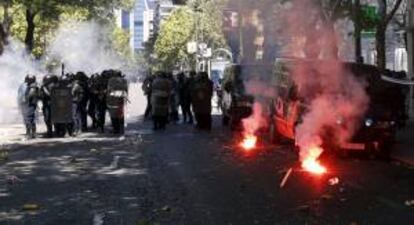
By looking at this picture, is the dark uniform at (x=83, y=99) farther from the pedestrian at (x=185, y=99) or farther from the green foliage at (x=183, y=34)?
the green foliage at (x=183, y=34)

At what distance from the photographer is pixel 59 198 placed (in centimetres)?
1099

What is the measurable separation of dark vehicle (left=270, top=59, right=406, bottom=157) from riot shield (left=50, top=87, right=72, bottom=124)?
5855mm

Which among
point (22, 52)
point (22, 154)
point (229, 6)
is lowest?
point (22, 154)

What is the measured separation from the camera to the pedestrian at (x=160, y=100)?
79.9ft

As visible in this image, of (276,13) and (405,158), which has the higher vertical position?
(276,13)

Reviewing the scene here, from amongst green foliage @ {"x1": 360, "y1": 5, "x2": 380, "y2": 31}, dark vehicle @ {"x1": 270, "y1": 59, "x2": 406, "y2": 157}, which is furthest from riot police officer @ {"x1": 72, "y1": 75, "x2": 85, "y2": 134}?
green foliage @ {"x1": 360, "y1": 5, "x2": 380, "y2": 31}

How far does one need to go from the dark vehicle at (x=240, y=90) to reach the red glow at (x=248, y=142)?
7.46ft

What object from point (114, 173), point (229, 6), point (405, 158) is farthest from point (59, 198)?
point (229, 6)

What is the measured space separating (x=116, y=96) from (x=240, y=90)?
374cm

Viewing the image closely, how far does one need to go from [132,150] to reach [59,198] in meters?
6.99

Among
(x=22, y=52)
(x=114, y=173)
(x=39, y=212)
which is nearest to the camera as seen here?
(x=39, y=212)

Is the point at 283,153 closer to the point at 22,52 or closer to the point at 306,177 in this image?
the point at 306,177

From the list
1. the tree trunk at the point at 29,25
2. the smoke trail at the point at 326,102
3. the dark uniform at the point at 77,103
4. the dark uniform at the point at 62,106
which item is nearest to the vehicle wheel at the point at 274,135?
the smoke trail at the point at 326,102

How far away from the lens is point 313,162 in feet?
50.4
